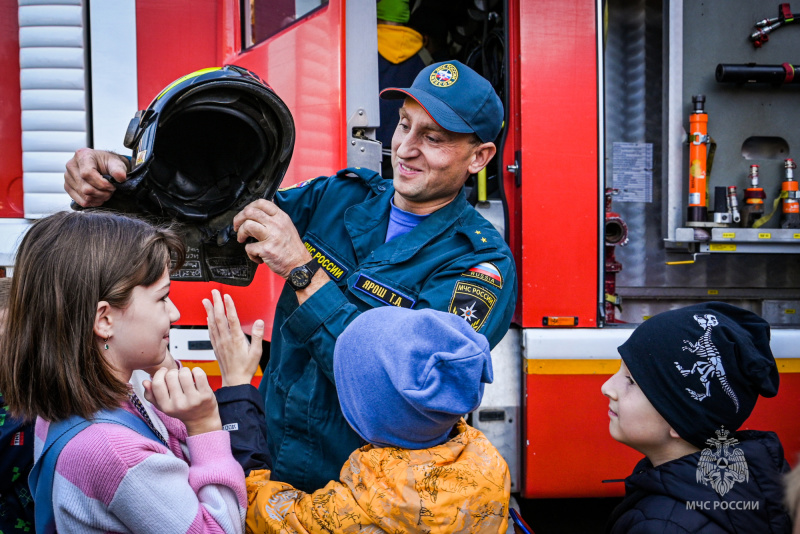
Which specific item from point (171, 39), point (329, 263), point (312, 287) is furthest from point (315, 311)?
point (171, 39)

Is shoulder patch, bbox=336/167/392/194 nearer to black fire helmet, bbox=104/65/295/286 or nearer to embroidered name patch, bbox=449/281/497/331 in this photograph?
black fire helmet, bbox=104/65/295/286

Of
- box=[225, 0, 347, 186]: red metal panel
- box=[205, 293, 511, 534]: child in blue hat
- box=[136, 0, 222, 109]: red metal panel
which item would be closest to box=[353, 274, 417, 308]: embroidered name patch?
box=[205, 293, 511, 534]: child in blue hat

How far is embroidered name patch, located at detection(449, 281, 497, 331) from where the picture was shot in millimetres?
1421

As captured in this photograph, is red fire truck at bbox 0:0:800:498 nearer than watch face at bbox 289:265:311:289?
No

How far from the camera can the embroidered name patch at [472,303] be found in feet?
4.66

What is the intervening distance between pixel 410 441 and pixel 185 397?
1.36 ft

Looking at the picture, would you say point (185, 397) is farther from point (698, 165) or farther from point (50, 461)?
point (698, 165)

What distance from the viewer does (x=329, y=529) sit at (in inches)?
40.2

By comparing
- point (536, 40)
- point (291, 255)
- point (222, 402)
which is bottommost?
point (222, 402)

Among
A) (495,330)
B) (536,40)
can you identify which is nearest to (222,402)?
(495,330)

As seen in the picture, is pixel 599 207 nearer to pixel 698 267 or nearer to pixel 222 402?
pixel 698 267

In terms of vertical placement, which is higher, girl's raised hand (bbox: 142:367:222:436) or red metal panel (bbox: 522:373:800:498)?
girl's raised hand (bbox: 142:367:222:436)

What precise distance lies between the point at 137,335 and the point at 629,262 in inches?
101

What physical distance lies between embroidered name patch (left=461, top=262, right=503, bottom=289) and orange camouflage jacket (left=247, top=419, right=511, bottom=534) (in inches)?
19.1
